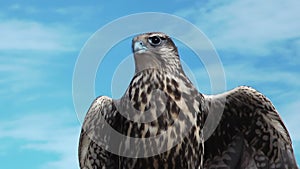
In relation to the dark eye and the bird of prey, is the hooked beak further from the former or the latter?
the dark eye

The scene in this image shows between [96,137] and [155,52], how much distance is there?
1.73 m

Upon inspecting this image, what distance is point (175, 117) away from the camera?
A: 7.27m

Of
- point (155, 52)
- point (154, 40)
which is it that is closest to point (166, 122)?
point (155, 52)

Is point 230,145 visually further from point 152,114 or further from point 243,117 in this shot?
point 152,114

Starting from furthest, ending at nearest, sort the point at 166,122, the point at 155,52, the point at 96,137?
the point at 96,137, the point at 155,52, the point at 166,122

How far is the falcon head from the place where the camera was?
24.1ft

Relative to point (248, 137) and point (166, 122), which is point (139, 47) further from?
point (248, 137)

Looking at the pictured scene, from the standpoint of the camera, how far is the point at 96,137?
8469 millimetres

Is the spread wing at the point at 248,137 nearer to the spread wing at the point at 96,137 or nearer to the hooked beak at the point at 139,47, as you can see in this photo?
the spread wing at the point at 96,137

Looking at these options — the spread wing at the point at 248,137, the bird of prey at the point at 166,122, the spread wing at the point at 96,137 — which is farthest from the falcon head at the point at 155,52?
the spread wing at the point at 248,137

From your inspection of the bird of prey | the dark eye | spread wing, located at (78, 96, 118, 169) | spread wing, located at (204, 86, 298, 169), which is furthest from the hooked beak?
spread wing, located at (204, 86, 298, 169)

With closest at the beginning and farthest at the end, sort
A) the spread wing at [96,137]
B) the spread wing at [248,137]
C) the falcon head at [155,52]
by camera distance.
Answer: the falcon head at [155,52] < the spread wing at [96,137] < the spread wing at [248,137]

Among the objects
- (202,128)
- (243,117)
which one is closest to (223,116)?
(243,117)

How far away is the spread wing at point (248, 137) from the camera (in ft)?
28.2
